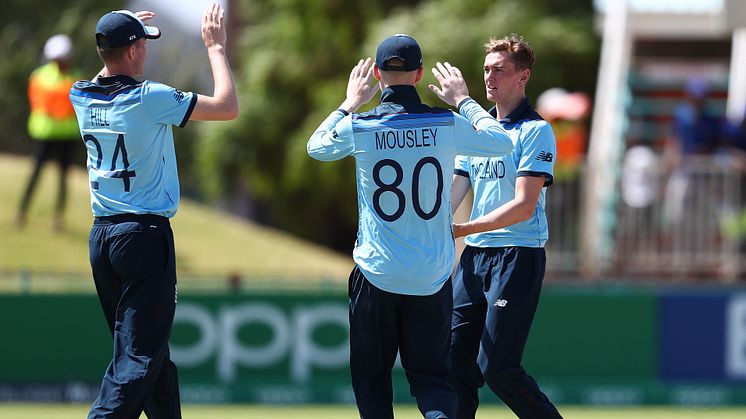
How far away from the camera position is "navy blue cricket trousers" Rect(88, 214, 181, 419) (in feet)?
23.1

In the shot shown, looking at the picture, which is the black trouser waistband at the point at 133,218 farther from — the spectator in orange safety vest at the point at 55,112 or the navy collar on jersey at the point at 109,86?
the spectator in orange safety vest at the point at 55,112

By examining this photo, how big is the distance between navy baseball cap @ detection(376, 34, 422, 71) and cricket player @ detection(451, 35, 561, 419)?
0.90 meters

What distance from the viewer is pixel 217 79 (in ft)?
23.0

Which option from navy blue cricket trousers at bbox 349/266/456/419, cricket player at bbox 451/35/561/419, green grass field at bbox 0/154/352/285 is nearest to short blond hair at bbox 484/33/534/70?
cricket player at bbox 451/35/561/419

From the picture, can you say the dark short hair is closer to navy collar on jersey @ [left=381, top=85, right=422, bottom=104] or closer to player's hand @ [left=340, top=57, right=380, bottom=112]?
player's hand @ [left=340, top=57, right=380, bottom=112]

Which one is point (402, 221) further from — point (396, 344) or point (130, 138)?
point (130, 138)

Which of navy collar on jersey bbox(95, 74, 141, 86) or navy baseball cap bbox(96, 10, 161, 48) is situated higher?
navy baseball cap bbox(96, 10, 161, 48)

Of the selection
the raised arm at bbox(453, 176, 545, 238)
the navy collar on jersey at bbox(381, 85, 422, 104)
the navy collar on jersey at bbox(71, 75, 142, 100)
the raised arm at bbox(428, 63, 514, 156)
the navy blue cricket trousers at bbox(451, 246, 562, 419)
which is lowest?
the navy blue cricket trousers at bbox(451, 246, 562, 419)

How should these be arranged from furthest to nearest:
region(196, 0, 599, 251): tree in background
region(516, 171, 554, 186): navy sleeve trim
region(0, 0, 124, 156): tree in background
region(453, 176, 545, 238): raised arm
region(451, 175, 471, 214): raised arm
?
region(196, 0, 599, 251): tree in background → region(0, 0, 124, 156): tree in background → region(451, 175, 471, 214): raised arm → region(516, 171, 554, 186): navy sleeve trim → region(453, 176, 545, 238): raised arm

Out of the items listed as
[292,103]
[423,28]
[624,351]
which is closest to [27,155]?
[292,103]

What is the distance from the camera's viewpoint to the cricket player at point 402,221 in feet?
22.4

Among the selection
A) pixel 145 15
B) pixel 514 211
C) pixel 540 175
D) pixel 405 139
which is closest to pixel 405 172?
pixel 405 139

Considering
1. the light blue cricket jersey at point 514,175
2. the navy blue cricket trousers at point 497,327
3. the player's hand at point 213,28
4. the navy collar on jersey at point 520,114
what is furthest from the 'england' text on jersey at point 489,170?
the player's hand at point 213,28

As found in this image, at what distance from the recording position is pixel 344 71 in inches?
1033
